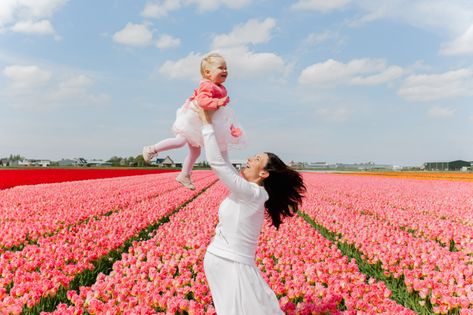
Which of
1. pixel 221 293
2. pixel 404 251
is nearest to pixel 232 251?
pixel 221 293

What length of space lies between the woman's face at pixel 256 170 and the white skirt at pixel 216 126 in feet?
0.99

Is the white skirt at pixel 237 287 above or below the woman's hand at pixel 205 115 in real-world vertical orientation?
below

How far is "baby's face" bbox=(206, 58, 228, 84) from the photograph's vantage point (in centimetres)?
268

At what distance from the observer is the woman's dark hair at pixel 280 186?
329 cm

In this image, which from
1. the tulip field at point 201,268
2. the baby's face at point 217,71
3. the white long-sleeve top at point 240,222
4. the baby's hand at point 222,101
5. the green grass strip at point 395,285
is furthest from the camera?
the green grass strip at point 395,285

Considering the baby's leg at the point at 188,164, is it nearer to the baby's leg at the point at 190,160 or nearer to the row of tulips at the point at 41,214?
the baby's leg at the point at 190,160

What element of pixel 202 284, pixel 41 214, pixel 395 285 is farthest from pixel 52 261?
pixel 41 214

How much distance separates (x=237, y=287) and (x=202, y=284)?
6.03 feet

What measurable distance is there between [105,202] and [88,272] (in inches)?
295

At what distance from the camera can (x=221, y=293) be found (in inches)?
125

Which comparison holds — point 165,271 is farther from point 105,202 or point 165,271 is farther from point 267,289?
point 105,202

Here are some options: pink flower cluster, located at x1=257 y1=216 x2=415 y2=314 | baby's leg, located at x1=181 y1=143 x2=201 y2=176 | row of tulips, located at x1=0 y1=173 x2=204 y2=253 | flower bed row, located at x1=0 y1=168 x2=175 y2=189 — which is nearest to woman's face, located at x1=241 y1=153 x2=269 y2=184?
baby's leg, located at x1=181 y1=143 x2=201 y2=176

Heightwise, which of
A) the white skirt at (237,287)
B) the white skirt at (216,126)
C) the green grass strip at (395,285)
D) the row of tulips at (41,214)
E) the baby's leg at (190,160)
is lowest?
the green grass strip at (395,285)

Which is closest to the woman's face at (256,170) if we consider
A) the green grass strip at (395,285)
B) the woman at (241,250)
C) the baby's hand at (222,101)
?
the woman at (241,250)
